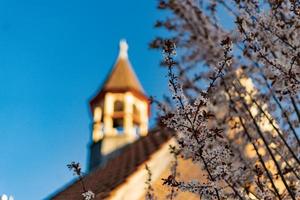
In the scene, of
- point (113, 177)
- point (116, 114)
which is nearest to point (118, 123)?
point (116, 114)

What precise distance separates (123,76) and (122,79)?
415 mm

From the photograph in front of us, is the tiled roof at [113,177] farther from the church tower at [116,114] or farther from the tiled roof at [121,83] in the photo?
the tiled roof at [121,83]

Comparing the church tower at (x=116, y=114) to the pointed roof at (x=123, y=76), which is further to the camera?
the pointed roof at (x=123, y=76)

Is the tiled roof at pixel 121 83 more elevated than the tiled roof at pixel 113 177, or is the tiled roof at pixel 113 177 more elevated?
the tiled roof at pixel 121 83

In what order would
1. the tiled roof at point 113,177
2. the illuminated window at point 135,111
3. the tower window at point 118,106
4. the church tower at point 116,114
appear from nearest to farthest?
the tiled roof at point 113,177 < the church tower at point 116,114 < the illuminated window at point 135,111 < the tower window at point 118,106

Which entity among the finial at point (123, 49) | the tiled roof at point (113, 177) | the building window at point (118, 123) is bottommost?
the tiled roof at point (113, 177)

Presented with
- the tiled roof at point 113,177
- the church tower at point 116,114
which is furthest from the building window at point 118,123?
the tiled roof at point 113,177

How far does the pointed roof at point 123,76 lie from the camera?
18.5 m

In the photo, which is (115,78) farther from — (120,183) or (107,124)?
(120,183)

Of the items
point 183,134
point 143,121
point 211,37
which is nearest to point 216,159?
point 183,134

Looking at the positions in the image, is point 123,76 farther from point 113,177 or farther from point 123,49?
point 113,177

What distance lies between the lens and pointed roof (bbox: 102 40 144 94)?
1848 centimetres

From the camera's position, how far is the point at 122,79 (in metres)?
19.3

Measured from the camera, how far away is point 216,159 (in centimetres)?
269
